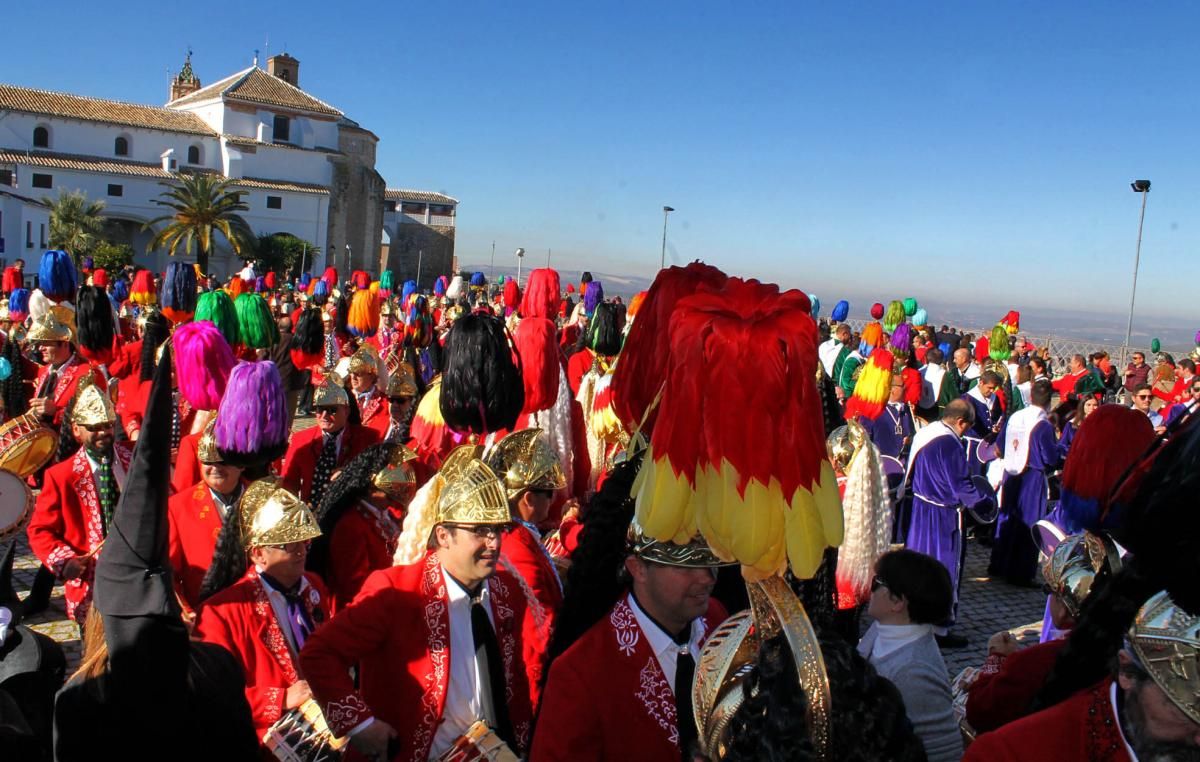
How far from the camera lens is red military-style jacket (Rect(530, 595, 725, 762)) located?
2406 mm

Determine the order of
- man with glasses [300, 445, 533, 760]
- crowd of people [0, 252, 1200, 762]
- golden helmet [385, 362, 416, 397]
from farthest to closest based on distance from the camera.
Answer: golden helmet [385, 362, 416, 397]
man with glasses [300, 445, 533, 760]
crowd of people [0, 252, 1200, 762]

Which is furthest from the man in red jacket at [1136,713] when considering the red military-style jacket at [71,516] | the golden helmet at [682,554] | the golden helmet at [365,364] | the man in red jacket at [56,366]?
the man in red jacket at [56,366]

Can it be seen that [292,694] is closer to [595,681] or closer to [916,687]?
[595,681]

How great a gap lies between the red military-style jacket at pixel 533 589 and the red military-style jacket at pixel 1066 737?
5.19 feet

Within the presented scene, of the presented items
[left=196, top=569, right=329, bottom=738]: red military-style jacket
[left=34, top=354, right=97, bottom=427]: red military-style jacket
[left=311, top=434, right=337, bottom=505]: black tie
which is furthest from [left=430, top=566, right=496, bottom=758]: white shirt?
[left=34, top=354, right=97, bottom=427]: red military-style jacket

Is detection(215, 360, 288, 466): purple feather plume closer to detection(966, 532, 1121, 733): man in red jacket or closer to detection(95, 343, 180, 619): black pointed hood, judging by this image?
detection(95, 343, 180, 619): black pointed hood

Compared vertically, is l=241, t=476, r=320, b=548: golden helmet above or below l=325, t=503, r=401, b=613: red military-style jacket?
above

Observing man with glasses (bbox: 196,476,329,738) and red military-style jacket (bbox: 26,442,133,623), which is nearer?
man with glasses (bbox: 196,476,329,738)

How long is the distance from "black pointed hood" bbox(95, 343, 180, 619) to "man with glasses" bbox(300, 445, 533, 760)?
1013mm

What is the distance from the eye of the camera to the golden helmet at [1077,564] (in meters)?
3.24

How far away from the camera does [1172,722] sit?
69.4 inches

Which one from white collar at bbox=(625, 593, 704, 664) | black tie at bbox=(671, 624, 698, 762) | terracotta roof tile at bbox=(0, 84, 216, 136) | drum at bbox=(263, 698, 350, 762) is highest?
terracotta roof tile at bbox=(0, 84, 216, 136)

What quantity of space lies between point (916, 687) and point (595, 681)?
1.29 m

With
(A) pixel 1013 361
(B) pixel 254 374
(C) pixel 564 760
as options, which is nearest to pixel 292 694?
(C) pixel 564 760
